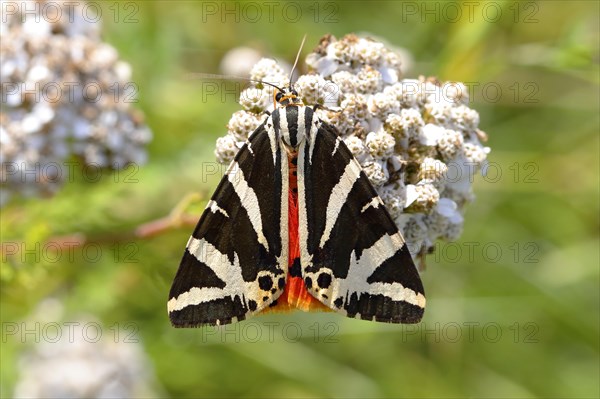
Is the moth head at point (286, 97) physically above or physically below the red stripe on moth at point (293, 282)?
above

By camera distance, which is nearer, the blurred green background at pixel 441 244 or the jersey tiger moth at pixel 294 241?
the jersey tiger moth at pixel 294 241

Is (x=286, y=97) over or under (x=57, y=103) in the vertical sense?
→ over

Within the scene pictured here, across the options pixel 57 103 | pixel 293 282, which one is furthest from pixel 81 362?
pixel 293 282

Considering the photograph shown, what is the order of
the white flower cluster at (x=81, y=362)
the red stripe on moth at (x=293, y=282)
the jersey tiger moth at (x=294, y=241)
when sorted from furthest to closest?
the white flower cluster at (x=81, y=362) → the red stripe on moth at (x=293, y=282) → the jersey tiger moth at (x=294, y=241)

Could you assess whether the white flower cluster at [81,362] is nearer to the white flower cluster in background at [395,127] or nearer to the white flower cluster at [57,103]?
the white flower cluster at [57,103]

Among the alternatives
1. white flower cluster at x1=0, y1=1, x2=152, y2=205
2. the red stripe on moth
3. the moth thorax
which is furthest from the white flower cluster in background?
white flower cluster at x1=0, y1=1, x2=152, y2=205

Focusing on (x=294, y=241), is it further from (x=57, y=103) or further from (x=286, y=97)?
(x=57, y=103)

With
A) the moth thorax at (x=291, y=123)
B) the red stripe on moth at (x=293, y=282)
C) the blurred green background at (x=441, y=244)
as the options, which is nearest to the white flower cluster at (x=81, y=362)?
the blurred green background at (x=441, y=244)
